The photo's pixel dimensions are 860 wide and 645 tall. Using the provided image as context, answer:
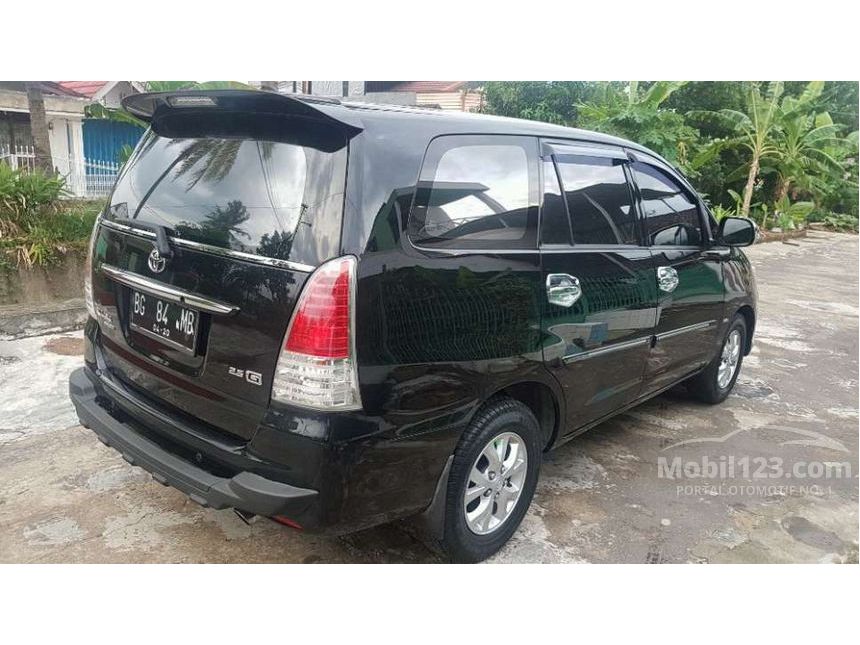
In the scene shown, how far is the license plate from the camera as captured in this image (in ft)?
7.66

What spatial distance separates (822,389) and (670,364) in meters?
2.26

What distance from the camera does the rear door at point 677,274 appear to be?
3.67 m

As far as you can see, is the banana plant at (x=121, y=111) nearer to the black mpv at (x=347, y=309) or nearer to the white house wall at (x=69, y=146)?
the white house wall at (x=69, y=146)

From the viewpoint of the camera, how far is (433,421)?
93.4 inches

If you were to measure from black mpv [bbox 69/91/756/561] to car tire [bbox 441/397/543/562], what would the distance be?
0.03 feet

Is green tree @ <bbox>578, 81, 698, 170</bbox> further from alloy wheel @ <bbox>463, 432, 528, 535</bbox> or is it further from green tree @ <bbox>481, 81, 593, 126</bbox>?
alloy wheel @ <bbox>463, 432, 528, 535</bbox>

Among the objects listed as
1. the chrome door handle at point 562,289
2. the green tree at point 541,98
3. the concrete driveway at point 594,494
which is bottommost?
the concrete driveway at point 594,494

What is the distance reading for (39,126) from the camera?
786 centimetres

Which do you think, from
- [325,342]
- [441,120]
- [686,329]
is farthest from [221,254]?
[686,329]

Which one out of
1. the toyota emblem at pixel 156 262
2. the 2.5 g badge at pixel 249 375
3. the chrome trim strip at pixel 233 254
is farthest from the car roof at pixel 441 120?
the 2.5 g badge at pixel 249 375

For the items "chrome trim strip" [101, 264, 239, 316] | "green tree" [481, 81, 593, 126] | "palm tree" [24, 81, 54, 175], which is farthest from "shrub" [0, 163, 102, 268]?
"green tree" [481, 81, 593, 126]

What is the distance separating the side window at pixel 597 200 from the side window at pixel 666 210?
7.9 inches

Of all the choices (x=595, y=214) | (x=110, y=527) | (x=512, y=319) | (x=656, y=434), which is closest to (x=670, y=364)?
(x=656, y=434)

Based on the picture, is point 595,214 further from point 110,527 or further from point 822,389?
point 822,389
